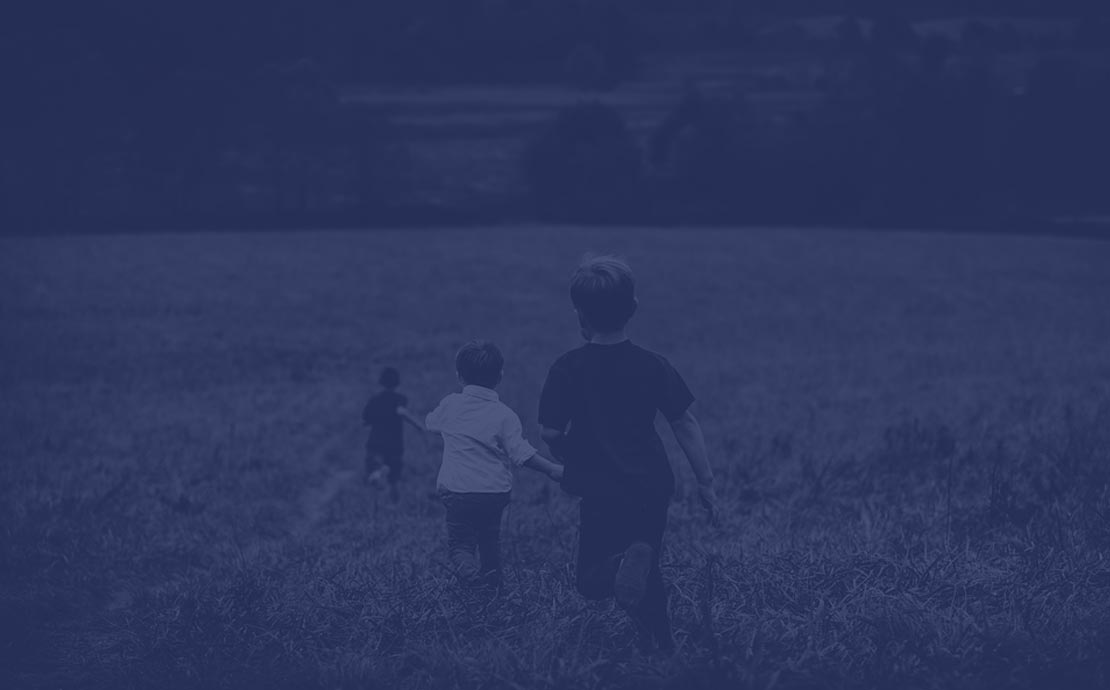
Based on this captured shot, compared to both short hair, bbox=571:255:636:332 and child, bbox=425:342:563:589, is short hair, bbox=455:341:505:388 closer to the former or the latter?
child, bbox=425:342:563:589

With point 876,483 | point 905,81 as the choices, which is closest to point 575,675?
point 876,483

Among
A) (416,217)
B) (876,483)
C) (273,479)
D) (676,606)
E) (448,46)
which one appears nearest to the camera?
(676,606)

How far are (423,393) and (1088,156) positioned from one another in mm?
26703

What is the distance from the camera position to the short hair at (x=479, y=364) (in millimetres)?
4457

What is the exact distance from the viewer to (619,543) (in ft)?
12.7

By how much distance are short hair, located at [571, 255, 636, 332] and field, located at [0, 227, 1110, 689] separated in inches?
43.8

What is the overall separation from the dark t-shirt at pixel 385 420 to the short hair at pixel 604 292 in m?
4.37

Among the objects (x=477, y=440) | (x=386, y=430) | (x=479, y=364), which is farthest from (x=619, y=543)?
(x=386, y=430)

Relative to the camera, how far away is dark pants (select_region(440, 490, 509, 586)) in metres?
4.51

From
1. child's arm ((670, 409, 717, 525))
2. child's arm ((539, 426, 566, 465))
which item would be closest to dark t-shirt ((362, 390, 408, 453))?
child's arm ((539, 426, 566, 465))

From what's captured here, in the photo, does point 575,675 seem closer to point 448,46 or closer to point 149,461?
point 149,461

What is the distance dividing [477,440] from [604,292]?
43.5 inches

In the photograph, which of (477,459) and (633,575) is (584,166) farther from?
(633,575)

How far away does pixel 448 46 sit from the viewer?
23.8m
